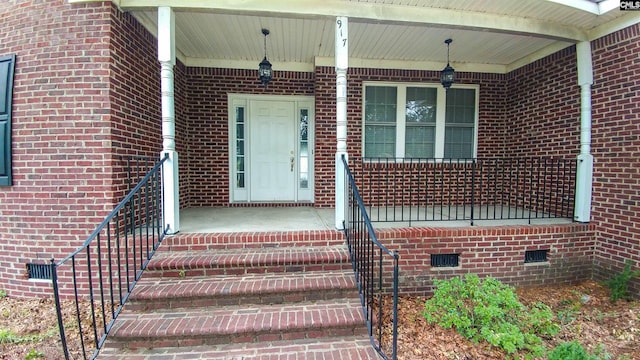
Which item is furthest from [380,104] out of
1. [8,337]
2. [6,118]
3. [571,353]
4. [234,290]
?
[8,337]

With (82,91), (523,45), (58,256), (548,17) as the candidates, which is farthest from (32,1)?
(523,45)

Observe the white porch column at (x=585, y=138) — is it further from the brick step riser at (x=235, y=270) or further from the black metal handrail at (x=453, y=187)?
the brick step riser at (x=235, y=270)

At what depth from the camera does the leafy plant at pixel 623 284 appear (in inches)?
128

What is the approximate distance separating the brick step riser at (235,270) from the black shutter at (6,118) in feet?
6.61

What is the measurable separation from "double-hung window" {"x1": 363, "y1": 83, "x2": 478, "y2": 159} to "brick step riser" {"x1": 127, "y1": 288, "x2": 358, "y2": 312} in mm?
3055

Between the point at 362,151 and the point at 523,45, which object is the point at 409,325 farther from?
the point at 523,45

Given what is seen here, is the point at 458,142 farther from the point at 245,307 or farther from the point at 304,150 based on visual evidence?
the point at 245,307

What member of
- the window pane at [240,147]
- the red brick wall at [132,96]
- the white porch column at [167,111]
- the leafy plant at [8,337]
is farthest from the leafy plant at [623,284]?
the leafy plant at [8,337]

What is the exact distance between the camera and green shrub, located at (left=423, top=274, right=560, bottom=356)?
233 centimetres

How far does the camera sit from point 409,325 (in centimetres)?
264

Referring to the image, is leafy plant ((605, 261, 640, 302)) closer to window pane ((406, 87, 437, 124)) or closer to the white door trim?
window pane ((406, 87, 437, 124))

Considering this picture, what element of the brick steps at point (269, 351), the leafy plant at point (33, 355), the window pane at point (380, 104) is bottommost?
the leafy plant at point (33, 355)

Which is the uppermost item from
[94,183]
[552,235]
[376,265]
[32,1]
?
[32,1]

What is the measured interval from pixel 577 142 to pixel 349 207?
355 cm
